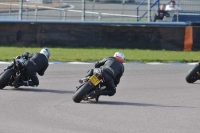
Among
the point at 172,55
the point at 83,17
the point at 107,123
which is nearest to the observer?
the point at 107,123

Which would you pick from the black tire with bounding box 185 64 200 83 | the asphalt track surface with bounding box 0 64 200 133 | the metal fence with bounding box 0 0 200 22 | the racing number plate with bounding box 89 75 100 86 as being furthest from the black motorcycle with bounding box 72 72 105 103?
the metal fence with bounding box 0 0 200 22

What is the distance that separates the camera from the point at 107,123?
957 centimetres

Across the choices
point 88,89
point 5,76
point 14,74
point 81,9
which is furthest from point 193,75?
point 81,9

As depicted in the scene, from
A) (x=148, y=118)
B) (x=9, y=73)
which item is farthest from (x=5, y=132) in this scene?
(x=9, y=73)

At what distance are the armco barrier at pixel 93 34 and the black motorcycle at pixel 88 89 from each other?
10596 mm

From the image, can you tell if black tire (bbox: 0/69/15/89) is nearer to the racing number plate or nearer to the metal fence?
the racing number plate

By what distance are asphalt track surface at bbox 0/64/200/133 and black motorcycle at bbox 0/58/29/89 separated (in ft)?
0.53

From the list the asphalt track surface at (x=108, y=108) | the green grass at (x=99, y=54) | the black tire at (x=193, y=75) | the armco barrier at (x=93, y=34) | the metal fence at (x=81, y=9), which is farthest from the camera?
the metal fence at (x=81, y=9)

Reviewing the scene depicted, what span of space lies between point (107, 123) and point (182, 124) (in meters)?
1.08

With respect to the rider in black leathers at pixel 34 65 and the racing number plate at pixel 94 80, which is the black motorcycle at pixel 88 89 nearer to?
the racing number plate at pixel 94 80

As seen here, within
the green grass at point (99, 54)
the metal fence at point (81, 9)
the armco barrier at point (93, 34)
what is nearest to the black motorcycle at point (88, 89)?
the green grass at point (99, 54)

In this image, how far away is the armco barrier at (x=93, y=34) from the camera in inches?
874

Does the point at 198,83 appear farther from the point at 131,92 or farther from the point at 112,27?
the point at 112,27

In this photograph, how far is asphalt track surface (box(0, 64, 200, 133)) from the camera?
30.3 feet
